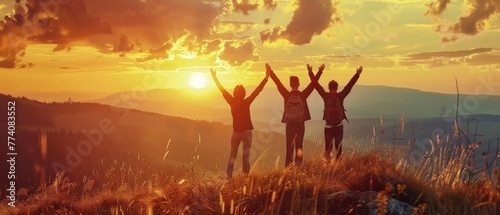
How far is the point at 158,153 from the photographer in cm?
17462

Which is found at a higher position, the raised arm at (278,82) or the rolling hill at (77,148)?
the raised arm at (278,82)

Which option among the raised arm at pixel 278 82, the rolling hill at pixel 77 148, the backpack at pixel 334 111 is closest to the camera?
the backpack at pixel 334 111

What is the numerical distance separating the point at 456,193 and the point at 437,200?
110 cm

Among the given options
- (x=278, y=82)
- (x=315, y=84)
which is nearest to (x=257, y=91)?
(x=278, y=82)

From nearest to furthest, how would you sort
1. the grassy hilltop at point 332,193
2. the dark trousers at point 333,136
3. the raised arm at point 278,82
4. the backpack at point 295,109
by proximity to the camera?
1. the grassy hilltop at point 332,193
2. the backpack at point 295,109
3. the dark trousers at point 333,136
4. the raised arm at point 278,82

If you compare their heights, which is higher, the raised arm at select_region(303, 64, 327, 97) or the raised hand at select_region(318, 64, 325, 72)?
the raised hand at select_region(318, 64, 325, 72)

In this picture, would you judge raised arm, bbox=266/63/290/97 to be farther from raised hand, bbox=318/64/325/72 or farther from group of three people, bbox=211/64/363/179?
raised hand, bbox=318/64/325/72

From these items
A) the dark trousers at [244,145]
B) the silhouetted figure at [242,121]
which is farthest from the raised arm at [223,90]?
the dark trousers at [244,145]

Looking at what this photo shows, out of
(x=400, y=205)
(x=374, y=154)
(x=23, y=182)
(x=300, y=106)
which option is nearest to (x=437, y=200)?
(x=400, y=205)

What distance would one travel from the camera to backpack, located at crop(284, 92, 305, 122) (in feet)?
45.6

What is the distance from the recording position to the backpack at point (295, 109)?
13.9 meters

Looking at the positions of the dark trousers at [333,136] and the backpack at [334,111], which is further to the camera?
the dark trousers at [333,136]

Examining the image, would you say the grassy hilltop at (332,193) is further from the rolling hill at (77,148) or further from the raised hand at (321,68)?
the rolling hill at (77,148)

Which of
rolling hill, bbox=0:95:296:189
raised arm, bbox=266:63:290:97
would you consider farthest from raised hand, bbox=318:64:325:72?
rolling hill, bbox=0:95:296:189
